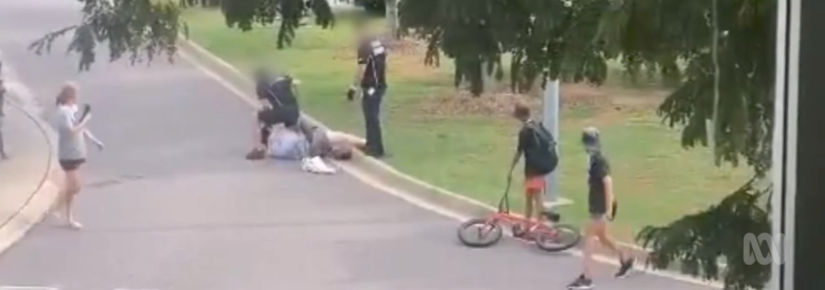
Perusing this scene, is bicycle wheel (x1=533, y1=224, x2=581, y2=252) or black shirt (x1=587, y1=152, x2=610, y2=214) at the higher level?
black shirt (x1=587, y1=152, x2=610, y2=214)

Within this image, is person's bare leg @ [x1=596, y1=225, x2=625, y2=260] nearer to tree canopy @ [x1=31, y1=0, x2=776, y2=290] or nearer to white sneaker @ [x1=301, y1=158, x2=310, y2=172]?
tree canopy @ [x1=31, y1=0, x2=776, y2=290]

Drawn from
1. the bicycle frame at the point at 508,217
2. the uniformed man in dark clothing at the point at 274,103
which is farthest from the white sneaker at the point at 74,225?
the bicycle frame at the point at 508,217

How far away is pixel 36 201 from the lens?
130 centimetres

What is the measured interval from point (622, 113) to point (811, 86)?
0.34 meters

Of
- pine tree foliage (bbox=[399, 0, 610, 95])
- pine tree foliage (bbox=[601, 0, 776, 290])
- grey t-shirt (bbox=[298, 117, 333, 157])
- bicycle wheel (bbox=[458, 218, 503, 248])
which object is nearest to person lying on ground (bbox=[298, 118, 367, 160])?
grey t-shirt (bbox=[298, 117, 333, 157])

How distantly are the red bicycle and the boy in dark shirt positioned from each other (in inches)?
1.6

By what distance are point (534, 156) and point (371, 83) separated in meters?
0.19

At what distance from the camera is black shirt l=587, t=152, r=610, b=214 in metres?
1.18

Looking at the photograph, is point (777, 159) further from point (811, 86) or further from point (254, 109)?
point (254, 109)

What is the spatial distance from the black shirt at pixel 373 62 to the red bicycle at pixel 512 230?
0.19m

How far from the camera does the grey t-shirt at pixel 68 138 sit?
47.6 inches

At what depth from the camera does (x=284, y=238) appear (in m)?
1.33

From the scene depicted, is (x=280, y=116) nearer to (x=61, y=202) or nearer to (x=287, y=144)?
(x=287, y=144)

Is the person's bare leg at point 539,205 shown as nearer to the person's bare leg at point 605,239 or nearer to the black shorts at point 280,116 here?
the person's bare leg at point 605,239
